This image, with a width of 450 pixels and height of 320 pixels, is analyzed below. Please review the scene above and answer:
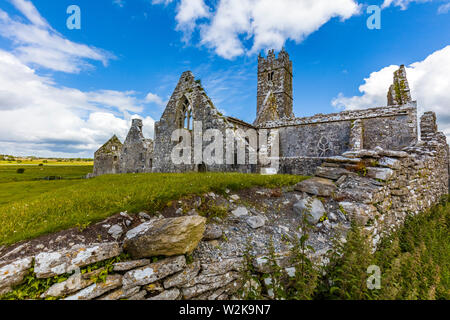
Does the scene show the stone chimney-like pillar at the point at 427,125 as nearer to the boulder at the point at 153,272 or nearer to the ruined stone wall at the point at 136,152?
the boulder at the point at 153,272

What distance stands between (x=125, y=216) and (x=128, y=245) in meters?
0.93

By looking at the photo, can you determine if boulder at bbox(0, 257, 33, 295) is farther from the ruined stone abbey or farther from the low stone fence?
the ruined stone abbey

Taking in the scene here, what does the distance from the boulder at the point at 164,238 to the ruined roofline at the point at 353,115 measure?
52.3ft

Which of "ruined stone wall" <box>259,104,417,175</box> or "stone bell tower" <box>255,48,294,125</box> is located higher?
"stone bell tower" <box>255,48,294,125</box>

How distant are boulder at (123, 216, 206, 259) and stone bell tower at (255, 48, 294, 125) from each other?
29.3 metres

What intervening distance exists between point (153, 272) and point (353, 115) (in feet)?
56.7

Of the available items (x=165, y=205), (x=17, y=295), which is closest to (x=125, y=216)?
(x=165, y=205)

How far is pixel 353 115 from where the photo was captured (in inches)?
604

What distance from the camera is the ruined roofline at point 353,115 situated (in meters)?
13.5

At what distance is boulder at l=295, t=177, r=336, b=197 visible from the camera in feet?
17.9

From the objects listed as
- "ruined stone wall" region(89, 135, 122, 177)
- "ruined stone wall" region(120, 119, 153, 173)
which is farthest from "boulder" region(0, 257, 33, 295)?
"ruined stone wall" region(89, 135, 122, 177)

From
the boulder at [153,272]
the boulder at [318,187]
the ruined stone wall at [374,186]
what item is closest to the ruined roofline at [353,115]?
the ruined stone wall at [374,186]

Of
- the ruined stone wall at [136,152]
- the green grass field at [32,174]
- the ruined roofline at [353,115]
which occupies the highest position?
the ruined roofline at [353,115]

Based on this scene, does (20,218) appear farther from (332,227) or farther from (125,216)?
(332,227)
